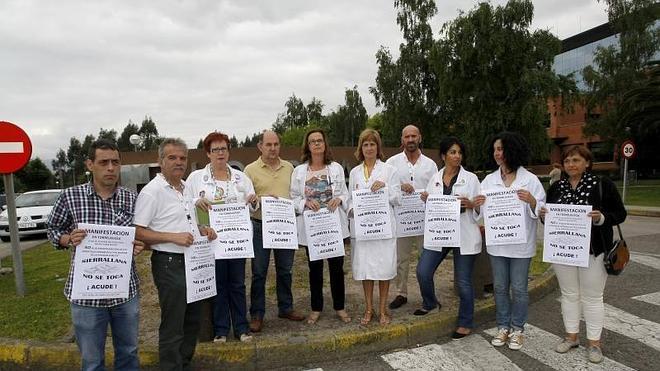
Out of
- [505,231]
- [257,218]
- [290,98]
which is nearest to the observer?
[505,231]

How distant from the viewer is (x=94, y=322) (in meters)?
3.03

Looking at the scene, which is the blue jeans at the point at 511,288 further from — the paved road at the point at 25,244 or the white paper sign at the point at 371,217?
the paved road at the point at 25,244

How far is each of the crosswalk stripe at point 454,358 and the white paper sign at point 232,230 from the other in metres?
1.72

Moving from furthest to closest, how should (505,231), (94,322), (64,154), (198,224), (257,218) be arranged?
(64,154) < (257,218) < (505,231) < (198,224) < (94,322)

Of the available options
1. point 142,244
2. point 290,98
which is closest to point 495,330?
point 142,244

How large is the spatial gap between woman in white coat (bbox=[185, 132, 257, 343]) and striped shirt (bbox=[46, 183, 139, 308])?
3.06ft

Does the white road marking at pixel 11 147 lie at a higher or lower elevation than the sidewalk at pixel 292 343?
higher

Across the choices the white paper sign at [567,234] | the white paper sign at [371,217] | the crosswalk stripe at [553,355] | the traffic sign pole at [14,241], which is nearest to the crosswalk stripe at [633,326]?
the crosswalk stripe at [553,355]

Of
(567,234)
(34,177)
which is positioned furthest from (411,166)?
(34,177)

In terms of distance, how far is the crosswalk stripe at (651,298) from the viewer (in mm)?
5714

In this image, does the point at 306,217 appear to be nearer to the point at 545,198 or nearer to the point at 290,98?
the point at 545,198

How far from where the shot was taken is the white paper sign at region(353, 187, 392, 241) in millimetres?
4562

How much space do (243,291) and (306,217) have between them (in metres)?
0.95

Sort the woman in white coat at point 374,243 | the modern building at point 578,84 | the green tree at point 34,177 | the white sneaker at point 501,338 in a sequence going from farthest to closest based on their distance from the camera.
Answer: the green tree at point 34,177 → the modern building at point 578,84 → the woman in white coat at point 374,243 → the white sneaker at point 501,338
